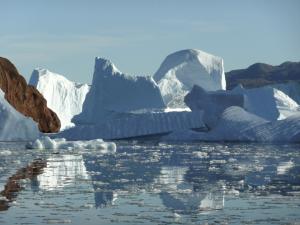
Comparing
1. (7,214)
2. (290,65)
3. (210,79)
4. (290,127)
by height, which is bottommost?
(7,214)

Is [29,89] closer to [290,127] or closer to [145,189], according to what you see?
[290,127]

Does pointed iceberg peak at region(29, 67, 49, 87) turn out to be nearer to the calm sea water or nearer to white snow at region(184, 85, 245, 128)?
white snow at region(184, 85, 245, 128)

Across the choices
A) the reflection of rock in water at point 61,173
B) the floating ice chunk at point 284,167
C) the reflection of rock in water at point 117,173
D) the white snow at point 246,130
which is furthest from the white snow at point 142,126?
the floating ice chunk at point 284,167

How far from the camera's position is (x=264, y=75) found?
3994 inches

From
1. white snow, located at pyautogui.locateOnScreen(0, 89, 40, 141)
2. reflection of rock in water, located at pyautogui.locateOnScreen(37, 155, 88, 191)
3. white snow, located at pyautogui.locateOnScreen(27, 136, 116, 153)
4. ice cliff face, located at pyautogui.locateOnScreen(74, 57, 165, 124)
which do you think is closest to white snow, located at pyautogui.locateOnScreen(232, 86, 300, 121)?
ice cliff face, located at pyautogui.locateOnScreen(74, 57, 165, 124)

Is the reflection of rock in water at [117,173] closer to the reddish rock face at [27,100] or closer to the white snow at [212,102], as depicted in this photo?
the white snow at [212,102]

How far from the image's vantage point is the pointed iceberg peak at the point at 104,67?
32.7 metres

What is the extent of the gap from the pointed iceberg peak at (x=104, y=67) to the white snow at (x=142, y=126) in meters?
6.67

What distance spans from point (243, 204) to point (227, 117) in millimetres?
16341

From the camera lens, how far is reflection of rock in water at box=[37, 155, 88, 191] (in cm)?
1046

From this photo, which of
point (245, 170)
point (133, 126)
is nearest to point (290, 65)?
point (133, 126)

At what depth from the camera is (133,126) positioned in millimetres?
25922

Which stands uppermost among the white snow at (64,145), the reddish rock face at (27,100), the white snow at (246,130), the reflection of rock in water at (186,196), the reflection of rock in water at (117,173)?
the reddish rock face at (27,100)

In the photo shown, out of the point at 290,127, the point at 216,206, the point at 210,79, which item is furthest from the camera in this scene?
the point at 210,79
